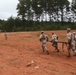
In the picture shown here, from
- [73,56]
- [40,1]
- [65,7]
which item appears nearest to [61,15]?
[65,7]

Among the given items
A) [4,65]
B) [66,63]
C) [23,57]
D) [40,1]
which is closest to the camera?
[4,65]

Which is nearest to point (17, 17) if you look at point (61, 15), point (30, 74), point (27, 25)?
point (27, 25)

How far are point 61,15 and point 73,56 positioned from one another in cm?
5376

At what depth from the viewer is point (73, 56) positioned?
18406 mm

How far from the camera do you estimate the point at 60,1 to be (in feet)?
227

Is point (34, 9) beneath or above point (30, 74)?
above

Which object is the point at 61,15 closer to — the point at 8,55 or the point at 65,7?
the point at 65,7

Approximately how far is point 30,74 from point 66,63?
3.53 metres

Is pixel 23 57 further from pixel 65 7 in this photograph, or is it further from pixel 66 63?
pixel 65 7

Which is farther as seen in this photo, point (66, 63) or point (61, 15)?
point (61, 15)

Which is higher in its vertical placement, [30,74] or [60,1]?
[60,1]

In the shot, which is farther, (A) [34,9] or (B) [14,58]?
(A) [34,9]

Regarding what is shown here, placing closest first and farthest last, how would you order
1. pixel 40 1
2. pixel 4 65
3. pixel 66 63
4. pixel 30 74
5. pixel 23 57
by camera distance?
pixel 30 74 < pixel 4 65 < pixel 66 63 < pixel 23 57 < pixel 40 1

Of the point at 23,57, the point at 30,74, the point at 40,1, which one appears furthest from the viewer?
the point at 40,1
